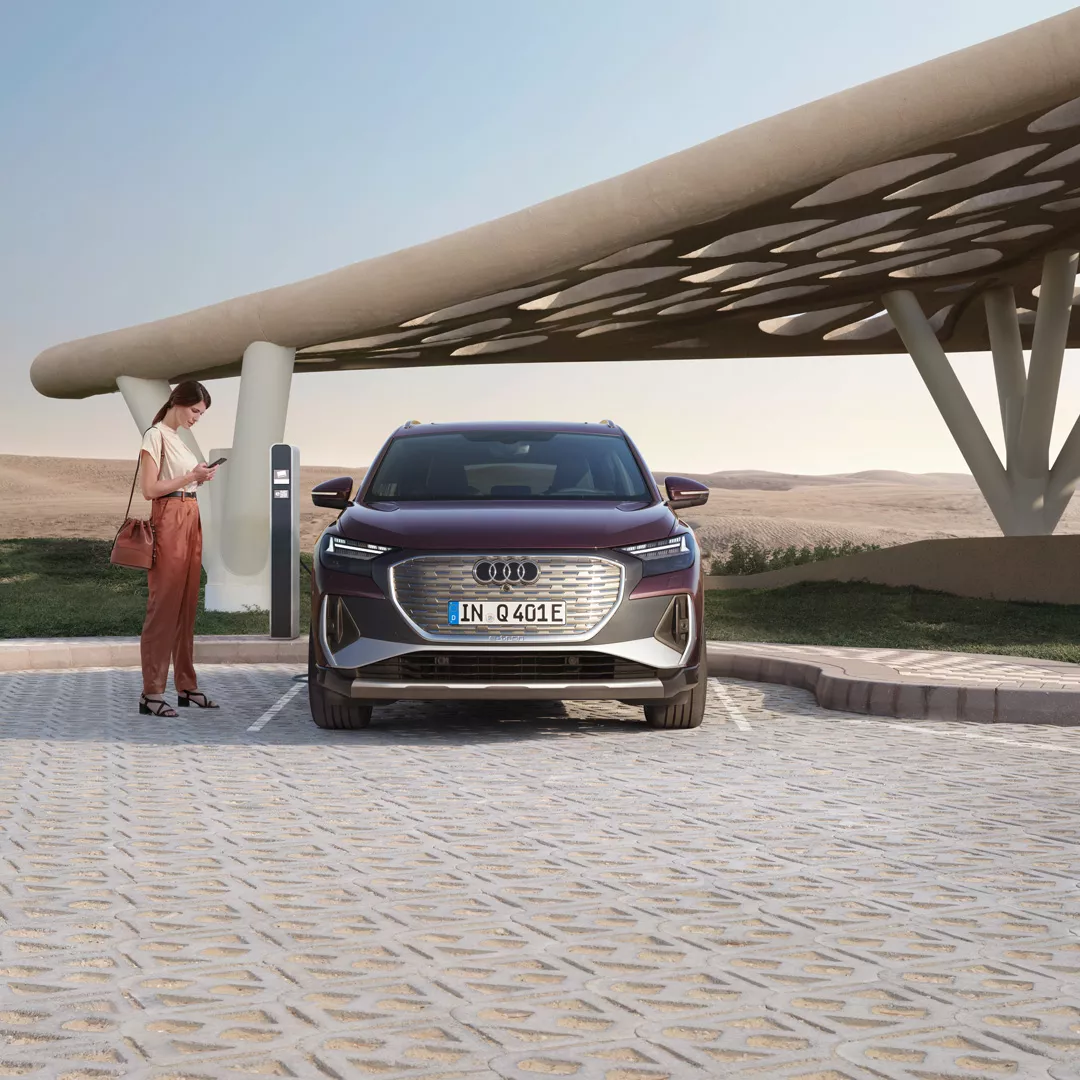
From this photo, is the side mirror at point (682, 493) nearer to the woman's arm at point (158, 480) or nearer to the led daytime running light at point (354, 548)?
the led daytime running light at point (354, 548)

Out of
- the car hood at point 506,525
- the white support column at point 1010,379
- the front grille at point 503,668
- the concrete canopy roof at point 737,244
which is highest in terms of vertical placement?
the concrete canopy roof at point 737,244

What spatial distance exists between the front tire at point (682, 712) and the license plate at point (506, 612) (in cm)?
93

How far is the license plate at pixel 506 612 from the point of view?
771 centimetres

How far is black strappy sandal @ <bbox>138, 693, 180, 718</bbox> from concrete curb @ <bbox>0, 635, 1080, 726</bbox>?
3.71 meters

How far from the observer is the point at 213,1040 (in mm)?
3027

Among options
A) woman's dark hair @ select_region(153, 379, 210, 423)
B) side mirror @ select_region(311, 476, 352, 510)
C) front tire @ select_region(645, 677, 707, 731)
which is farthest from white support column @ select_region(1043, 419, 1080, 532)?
woman's dark hair @ select_region(153, 379, 210, 423)

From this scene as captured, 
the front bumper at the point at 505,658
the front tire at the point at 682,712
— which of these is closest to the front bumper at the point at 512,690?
the front bumper at the point at 505,658

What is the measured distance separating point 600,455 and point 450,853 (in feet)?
15.3

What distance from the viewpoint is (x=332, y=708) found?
820 centimetres

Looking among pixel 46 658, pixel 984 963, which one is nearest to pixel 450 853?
pixel 984 963

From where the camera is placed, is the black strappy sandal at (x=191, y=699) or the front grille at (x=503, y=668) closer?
the front grille at (x=503, y=668)

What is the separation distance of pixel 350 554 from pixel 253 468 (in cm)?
1208

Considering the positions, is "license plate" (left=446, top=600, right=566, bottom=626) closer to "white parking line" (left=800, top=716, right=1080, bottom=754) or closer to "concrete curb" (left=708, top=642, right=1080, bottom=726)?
"white parking line" (left=800, top=716, right=1080, bottom=754)

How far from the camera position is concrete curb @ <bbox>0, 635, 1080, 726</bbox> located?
353 inches
